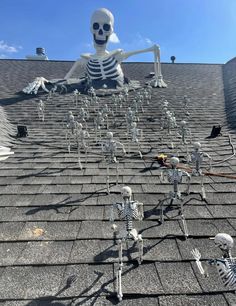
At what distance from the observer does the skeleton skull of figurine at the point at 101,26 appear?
1408 cm

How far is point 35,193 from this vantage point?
5.30 m

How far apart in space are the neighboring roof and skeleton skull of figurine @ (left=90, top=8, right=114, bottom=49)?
23.8ft

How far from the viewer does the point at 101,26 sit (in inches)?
560

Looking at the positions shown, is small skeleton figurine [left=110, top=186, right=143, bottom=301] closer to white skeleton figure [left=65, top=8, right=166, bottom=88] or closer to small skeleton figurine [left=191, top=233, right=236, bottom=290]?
small skeleton figurine [left=191, top=233, right=236, bottom=290]

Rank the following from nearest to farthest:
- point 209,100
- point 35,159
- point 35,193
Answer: point 35,193 < point 35,159 < point 209,100

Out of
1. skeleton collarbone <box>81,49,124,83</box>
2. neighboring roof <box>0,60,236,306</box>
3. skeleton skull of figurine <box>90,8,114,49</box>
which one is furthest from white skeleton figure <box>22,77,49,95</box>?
neighboring roof <box>0,60,236,306</box>

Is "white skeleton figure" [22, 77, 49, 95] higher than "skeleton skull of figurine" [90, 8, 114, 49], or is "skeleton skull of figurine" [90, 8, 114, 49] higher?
"skeleton skull of figurine" [90, 8, 114, 49]

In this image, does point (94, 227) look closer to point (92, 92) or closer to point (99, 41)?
point (92, 92)

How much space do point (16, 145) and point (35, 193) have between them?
3215mm

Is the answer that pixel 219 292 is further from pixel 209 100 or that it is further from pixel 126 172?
pixel 209 100

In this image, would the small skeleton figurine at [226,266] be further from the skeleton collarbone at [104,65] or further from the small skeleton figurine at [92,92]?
the skeleton collarbone at [104,65]

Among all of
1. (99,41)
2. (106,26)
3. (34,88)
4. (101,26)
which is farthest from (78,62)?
(34,88)

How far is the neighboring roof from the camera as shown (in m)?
3.00

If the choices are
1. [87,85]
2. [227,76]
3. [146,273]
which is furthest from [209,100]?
[146,273]
